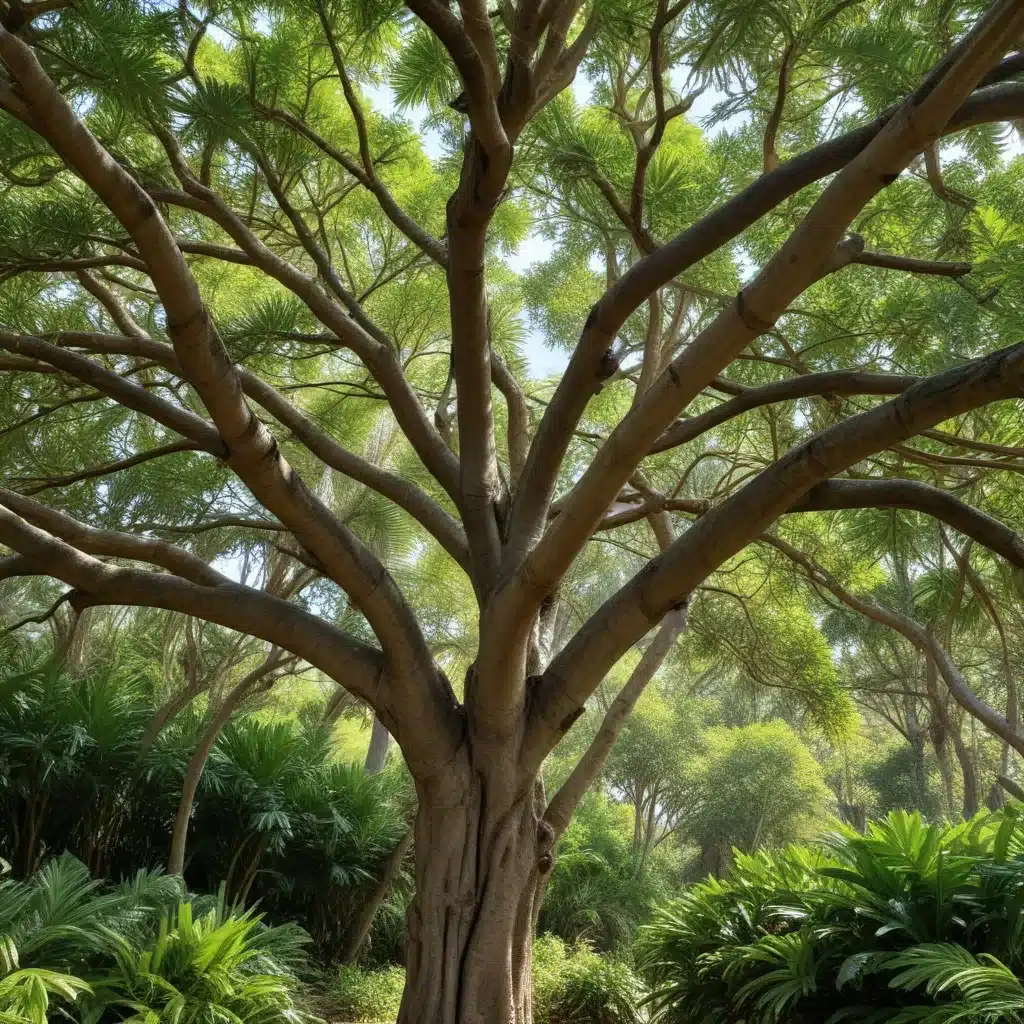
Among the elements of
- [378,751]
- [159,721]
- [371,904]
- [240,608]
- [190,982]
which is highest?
[378,751]

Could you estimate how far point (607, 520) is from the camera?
4672 millimetres

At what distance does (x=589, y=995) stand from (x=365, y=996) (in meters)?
1.62

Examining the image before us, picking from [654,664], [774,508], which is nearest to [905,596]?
[654,664]

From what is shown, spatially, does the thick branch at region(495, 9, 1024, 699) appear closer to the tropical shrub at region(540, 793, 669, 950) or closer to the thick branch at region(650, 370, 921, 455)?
the thick branch at region(650, 370, 921, 455)

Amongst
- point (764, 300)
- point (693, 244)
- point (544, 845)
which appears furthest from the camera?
point (544, 845)

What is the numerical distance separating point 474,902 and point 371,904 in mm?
4778

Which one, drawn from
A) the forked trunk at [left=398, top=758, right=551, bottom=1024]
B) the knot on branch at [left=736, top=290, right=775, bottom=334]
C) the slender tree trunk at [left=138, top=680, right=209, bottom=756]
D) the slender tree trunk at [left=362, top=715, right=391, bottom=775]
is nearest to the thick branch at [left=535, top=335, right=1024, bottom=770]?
the forked trunk at [left=398, top=758, right=551, bottom=1024]

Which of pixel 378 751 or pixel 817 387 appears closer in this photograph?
pixel 817 387

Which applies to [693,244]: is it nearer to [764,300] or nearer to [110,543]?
[764,300]

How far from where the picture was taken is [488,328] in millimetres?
3891

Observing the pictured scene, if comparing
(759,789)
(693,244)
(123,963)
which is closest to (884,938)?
(693,244)

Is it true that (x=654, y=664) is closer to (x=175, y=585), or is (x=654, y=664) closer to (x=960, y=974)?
(x=960, y=974)

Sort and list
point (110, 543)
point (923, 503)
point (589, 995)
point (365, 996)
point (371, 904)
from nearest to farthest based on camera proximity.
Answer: point (923, 503)
point (110, 543)
point (589, 995)
point (365, 996)
point (371, 904)

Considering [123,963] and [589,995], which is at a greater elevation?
[589,995]
